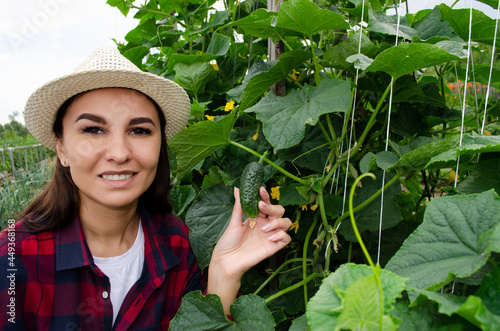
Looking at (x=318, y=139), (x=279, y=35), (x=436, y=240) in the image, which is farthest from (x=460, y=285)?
(x=279, y=35)

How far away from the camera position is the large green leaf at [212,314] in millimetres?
957

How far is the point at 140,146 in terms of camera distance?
3.75 feet

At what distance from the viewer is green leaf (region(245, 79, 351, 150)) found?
0.90 metres

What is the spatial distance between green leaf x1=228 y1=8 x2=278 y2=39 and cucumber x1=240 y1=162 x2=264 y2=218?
0.37 m

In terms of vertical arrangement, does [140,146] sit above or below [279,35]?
below

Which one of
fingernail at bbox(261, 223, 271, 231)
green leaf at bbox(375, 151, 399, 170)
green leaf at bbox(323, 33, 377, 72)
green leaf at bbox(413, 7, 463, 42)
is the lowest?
fingernail at bbox(261, 223, 271, 231)

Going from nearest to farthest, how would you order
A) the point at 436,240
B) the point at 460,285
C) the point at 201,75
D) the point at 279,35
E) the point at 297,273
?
the point at 436,240, the point at 460,285, the point at 279,35, the point at 297,273, the point at 201,75

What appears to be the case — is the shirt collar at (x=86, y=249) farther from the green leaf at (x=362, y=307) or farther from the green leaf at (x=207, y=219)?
the green leaf at (x=362, y=307)

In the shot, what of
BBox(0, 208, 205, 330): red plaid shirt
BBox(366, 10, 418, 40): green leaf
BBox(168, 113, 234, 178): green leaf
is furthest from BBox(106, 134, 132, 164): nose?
BBox(366, 10, 418, 40): green leaf

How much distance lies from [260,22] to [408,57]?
0.40 m

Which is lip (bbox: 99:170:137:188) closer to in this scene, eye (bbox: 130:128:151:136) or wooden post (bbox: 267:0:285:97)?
eye (bbox: 130:128:151:136)

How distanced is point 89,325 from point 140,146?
59 cm

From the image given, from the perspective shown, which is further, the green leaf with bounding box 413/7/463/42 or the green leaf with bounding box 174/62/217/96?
the green leaf with bounding box 174/62/217/96

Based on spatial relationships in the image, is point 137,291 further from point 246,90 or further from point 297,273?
point 246,90
